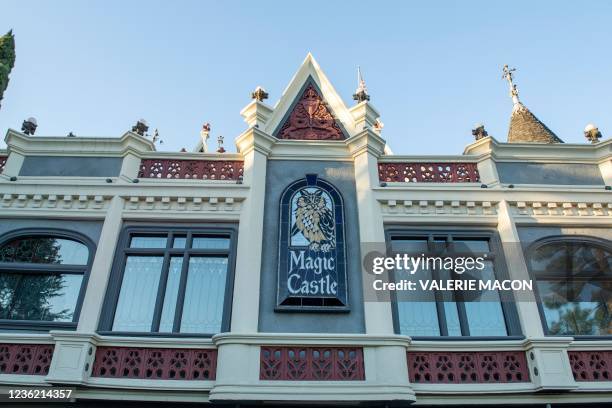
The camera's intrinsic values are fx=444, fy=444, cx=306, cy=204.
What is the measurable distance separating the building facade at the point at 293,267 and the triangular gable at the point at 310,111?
0.20 ft

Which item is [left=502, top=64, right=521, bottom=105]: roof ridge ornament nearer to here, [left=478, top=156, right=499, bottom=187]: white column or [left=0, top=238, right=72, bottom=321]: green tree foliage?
[left=478, top=156, right=499, bottom=187]: white column

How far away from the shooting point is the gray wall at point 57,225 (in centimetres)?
1010

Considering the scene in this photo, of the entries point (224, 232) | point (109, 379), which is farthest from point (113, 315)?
point (224, 232)

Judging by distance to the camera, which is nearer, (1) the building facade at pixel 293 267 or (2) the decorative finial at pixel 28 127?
(1) the building facade at pixel 293 267

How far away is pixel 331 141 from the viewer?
11.2m

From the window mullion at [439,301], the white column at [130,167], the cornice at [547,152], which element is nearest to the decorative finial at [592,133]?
the cornice at [547,152]

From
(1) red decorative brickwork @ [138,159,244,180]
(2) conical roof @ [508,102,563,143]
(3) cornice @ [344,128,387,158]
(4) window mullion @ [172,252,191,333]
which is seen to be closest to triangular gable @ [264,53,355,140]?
(3) cornice @ [344,128,387,158]

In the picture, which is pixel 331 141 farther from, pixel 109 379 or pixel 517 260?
pixel 109 379

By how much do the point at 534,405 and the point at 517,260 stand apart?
294cm

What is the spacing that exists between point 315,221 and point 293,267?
1.24 meters

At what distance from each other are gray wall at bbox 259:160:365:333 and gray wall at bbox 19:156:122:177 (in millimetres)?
3920

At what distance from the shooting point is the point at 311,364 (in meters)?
8.30

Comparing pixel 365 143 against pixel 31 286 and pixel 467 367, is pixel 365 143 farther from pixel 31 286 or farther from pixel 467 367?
pixel 31 286

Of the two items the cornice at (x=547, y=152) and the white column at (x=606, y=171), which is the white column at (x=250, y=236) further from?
the white column at (x=606, y=171)
